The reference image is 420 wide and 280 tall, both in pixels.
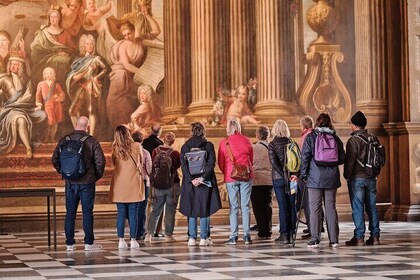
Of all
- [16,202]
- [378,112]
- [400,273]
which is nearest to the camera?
[400,273]

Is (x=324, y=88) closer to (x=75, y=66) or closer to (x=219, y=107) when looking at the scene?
(x=219, y=107)

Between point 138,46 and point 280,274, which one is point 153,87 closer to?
point 138,46

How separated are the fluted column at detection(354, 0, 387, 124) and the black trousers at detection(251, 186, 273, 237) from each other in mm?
6022

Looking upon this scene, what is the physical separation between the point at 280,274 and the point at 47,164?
10608 millimetres

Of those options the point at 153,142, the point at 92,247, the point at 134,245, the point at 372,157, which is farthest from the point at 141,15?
the point at 372,157

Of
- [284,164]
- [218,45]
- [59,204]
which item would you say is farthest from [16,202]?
[284,164]

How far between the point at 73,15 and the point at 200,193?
6666 millimetres

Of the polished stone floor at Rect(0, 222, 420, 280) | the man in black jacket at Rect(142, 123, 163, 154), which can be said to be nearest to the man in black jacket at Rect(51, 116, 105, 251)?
the polished stone floor at Rect(0, 222, 420, 280)

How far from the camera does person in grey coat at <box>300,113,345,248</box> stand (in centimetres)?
1492

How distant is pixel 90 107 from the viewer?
2127cm

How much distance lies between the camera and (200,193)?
15953 millimetres

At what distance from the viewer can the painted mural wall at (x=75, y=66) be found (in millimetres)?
20844

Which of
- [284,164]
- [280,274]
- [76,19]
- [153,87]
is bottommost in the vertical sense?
[280,274]

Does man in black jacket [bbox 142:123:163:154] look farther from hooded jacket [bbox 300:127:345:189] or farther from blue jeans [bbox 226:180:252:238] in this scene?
hooded jacket [bbox 300:127:345:189]
